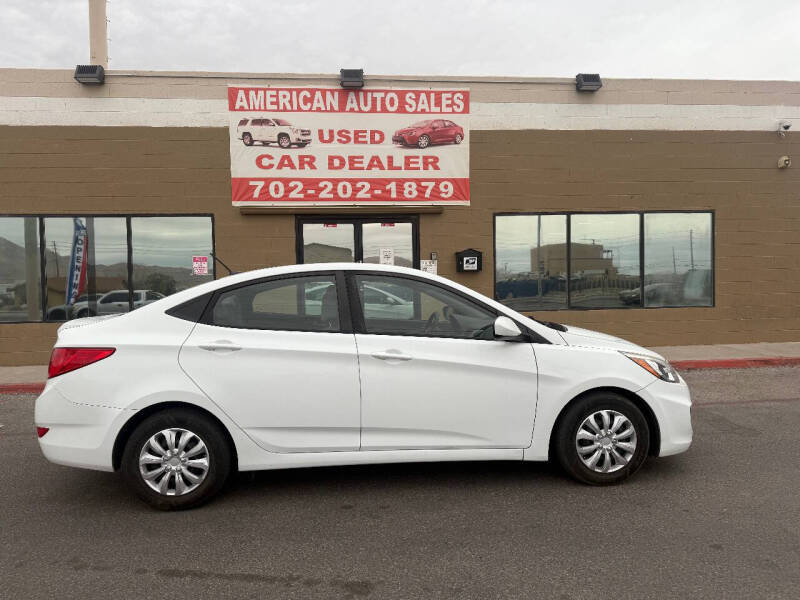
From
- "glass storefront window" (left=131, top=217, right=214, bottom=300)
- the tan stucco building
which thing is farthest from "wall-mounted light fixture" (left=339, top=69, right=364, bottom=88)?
"glass storefront window" (left=131, top=217, right=214, bottom=300)

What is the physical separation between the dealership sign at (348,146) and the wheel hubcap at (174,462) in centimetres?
707

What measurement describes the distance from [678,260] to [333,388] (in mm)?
9374

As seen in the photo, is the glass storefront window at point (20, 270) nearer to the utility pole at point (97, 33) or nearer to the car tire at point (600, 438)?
the utility pole at point (97, 33)

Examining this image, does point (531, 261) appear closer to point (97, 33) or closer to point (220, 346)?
point (220, 346)

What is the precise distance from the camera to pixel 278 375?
151 inches

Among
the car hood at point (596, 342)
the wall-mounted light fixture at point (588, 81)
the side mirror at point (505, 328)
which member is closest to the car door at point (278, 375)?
the side mirror at point (505, 328)

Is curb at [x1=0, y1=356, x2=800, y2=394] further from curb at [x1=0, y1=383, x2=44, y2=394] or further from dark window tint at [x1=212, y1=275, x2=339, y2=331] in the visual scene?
curb at [x1=0, y1=383, x2=44, y2=394]

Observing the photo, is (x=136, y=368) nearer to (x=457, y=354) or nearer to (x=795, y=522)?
(x=457, y=354)

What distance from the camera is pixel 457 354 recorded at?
398 centimetres

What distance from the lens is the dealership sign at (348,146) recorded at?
10.3 meters

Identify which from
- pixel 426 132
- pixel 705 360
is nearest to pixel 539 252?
pixel 426 132

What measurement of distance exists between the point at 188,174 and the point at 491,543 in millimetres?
8801

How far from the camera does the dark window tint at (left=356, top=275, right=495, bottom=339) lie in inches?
160

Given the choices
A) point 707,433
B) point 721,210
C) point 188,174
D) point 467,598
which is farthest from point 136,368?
point 721,210
